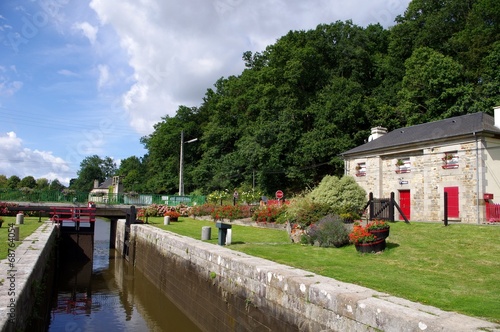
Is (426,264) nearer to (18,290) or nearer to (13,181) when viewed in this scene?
(18,290)

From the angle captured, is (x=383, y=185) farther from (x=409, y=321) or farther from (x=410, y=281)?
(x=409, y=321)

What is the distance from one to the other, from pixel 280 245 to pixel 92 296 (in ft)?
26.3

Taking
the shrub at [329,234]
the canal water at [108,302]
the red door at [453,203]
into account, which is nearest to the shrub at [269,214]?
the canal water at [108,302]

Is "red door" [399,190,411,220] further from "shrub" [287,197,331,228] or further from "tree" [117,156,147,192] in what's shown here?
"tree" [117,156,147,192]

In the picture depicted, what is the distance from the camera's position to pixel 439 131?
2533 cm

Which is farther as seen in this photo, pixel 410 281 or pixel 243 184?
pixel 243 184

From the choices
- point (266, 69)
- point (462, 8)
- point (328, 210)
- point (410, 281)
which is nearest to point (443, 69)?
point (462, 8)

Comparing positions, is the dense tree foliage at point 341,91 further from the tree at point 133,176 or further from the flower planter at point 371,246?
the flower planter at point 371,246

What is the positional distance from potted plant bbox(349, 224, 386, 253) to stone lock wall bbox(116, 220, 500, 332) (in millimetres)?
3038

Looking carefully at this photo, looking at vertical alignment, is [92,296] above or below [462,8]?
below

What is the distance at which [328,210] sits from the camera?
48.6ft

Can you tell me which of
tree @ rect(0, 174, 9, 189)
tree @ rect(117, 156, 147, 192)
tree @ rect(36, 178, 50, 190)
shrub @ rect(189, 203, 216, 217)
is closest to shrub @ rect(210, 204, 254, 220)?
shrub @ rect(189, 203, 216, 217)

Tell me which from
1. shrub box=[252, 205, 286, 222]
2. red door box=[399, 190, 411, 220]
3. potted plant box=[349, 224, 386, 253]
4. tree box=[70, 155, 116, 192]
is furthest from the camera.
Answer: tree box=[70, 155, 116, 192]

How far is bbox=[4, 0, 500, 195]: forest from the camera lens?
36.2 metres
